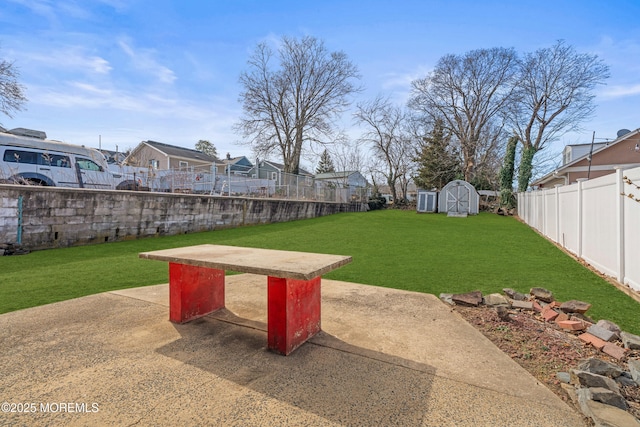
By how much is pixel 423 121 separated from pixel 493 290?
93.0 feet

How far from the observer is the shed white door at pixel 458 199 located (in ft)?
73.7

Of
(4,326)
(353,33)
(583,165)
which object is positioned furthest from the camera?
(583,165)

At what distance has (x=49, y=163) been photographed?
11000 mm

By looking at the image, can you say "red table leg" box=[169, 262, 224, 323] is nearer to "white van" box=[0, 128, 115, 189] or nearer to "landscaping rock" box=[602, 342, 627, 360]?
"landscaping rock" box=[602, 342, 627, 360]

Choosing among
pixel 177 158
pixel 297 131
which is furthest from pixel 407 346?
pixel 177 158

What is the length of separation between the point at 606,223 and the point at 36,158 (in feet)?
53.9

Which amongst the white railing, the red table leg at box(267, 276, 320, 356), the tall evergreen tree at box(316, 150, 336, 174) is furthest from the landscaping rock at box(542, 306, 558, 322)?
the tall evergreen tree at box(316, 150, 336, 174)

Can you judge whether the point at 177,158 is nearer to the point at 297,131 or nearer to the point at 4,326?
the point at 297,131

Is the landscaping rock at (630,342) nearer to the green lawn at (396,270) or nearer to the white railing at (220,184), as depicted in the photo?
the green lawn at (396,270)

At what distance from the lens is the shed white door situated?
884 inches

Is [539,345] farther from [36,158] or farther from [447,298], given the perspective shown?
[36,158]

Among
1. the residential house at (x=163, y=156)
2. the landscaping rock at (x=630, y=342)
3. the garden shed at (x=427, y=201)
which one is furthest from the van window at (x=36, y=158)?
the garden shed at (x=427, y=201)

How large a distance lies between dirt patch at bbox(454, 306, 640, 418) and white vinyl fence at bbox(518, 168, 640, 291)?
7.95 feet

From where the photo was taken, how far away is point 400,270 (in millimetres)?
5898
